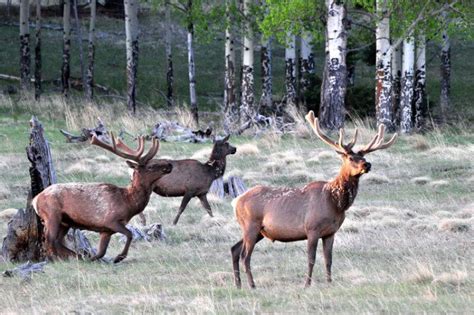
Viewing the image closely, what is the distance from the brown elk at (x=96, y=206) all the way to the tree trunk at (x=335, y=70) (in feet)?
42.0

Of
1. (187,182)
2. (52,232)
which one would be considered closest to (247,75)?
(187,182)

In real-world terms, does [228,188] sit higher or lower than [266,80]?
lower

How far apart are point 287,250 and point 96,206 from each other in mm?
2504

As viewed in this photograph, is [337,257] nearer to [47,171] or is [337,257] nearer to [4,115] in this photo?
[47,171]

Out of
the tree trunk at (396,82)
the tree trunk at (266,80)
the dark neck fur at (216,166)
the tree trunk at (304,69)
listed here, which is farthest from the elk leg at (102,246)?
the tree trunk at (304,69)

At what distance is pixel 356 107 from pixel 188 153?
14.3 metres

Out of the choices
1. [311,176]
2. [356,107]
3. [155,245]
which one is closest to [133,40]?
[356,107]

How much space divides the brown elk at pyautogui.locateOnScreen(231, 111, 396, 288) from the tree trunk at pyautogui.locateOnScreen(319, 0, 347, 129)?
14.0 meters

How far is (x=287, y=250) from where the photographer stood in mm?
13023

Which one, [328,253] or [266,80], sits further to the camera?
[266,80]

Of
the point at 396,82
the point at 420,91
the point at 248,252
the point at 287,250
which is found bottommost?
the point at 287,250

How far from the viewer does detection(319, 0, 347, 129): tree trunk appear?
24297 millimetres

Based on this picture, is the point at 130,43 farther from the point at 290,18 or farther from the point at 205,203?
the point at 205,203

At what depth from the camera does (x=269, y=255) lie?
41.4 feet
